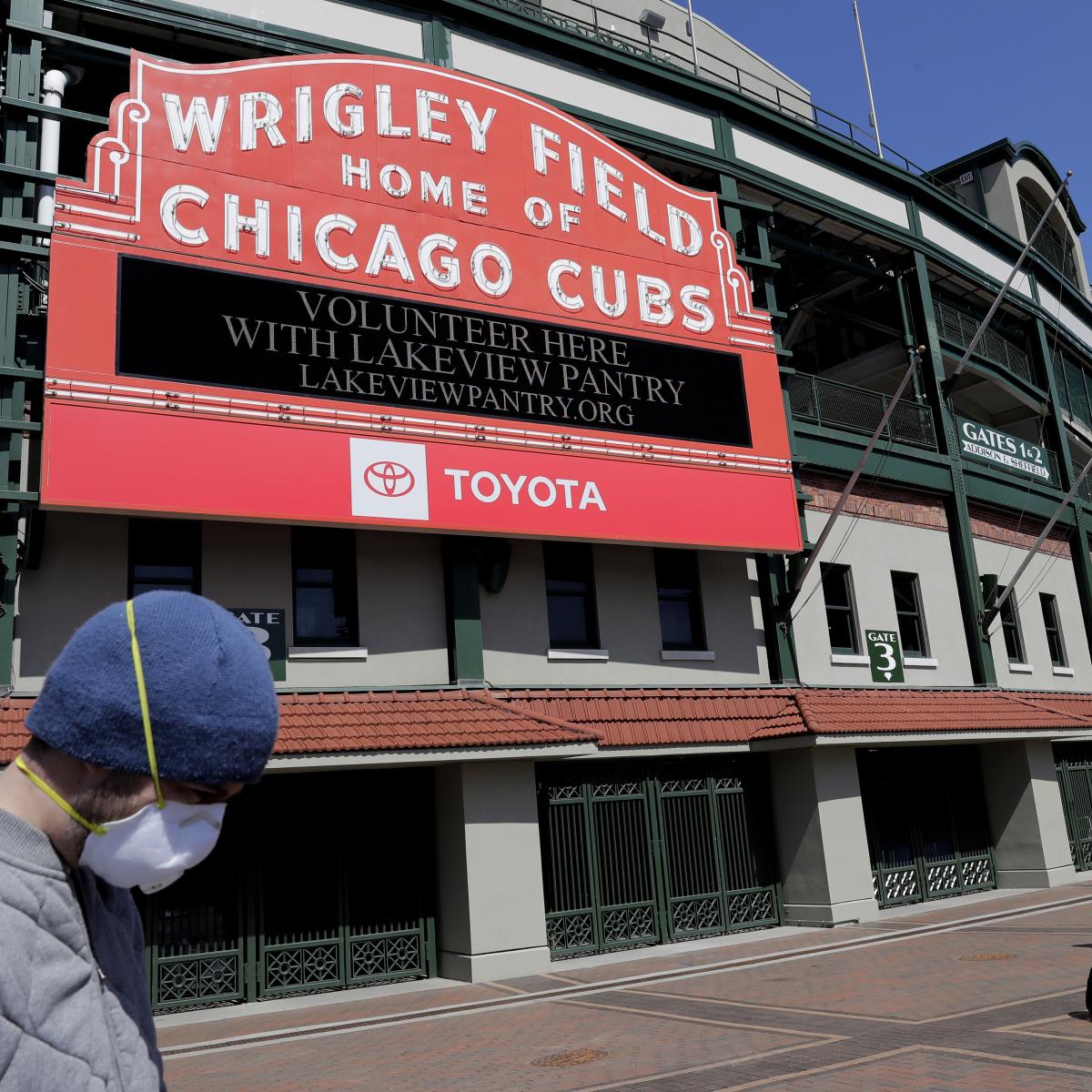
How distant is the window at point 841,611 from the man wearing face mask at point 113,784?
19887 millimetres

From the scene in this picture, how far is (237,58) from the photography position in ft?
56.5

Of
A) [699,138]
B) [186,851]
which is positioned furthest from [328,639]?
[186,851]

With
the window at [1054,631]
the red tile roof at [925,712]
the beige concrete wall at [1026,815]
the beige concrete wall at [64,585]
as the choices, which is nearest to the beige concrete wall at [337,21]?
the beige concrete wall at [64,585]

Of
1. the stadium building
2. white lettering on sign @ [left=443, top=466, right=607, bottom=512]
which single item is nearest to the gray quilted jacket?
the stadium building

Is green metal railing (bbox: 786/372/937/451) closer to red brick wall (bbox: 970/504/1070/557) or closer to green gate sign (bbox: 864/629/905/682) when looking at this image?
red brick wall (bbox: 970/504/1070/557)

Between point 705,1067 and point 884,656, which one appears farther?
Result: point 884,656

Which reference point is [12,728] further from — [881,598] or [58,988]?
[881,598]

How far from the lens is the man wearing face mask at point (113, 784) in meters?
1.67

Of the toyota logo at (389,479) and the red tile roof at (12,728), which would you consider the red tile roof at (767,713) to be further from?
the red tile roof at (12,728)

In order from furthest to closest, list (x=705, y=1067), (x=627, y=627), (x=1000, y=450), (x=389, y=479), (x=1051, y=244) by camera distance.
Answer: (x=1051, y=244) < (x=1000, y=450) < (x=627, y=627) < (x=389, y=479) < (x=705, y=1067)

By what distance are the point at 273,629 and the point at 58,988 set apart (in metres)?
13.7

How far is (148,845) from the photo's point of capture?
5.98 feet

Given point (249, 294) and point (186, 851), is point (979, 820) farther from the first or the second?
point (186, 851)

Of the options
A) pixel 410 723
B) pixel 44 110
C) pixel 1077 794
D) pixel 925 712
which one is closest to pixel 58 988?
pixel 410 723
